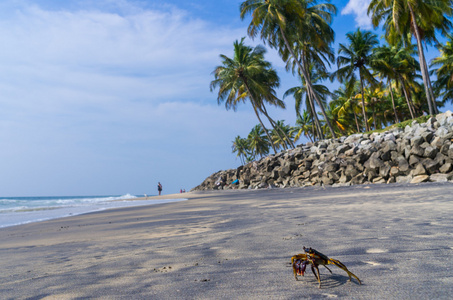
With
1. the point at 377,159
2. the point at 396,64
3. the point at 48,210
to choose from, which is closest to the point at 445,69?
the point at 396,64

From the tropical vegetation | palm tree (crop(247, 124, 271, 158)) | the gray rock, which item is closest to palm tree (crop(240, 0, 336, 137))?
the tropical vegetation

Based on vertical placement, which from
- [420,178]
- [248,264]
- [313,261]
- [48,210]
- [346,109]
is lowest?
[248,264]

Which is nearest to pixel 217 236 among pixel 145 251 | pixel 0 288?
pixel 145 251

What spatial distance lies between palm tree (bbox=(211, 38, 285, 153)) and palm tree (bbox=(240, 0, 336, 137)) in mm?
3842

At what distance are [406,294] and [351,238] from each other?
4.50 feet

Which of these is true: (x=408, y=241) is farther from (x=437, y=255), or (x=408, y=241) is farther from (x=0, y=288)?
(x=0, y=288)

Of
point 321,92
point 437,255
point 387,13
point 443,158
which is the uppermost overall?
point 387,13

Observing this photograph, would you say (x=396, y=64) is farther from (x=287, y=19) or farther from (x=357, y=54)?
(x=287, y=19)

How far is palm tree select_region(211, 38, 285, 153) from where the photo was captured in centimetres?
2864

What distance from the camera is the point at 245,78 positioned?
1137 inches

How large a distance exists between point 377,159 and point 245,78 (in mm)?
17376

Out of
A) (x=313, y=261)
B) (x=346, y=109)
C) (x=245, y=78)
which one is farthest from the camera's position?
(x=346, y=109)

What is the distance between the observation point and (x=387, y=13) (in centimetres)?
2391

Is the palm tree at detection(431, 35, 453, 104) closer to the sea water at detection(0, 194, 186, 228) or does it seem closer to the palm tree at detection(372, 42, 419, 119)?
the palm tree at detection(372, 42, 419, 119)
